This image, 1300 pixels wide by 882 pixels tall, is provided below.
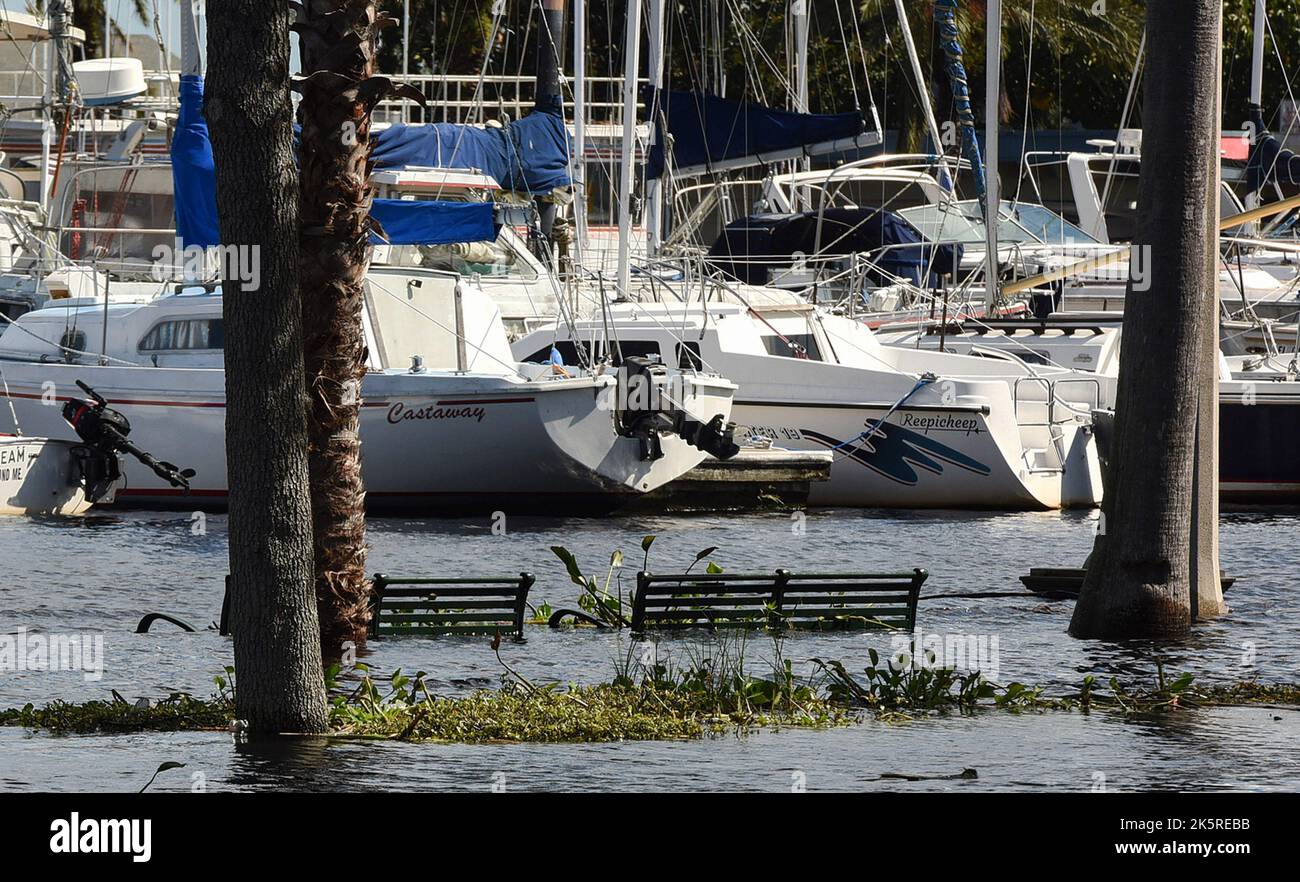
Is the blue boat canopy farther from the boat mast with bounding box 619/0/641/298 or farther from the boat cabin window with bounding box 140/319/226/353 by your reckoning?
the boat cabin window with bounding box 140/319/226/353

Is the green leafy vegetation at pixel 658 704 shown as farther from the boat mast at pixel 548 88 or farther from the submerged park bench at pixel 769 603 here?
the boat mast at pixel 548 88

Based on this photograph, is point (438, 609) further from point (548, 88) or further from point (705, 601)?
point (548, 88)

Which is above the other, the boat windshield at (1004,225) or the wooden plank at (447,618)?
the boat windshield at (1004,225)

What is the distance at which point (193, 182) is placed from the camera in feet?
70.6

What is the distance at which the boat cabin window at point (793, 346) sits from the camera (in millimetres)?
26141

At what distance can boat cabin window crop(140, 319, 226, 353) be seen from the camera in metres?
23.7

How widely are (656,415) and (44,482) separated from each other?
7.61 m

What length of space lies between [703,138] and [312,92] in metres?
17.6

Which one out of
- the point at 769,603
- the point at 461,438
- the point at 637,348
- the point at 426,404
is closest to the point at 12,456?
the point at 426,404

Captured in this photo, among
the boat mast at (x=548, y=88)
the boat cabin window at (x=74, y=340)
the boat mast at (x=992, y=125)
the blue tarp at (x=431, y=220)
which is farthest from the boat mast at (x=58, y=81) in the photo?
the boat mast at (x=992, y=125)

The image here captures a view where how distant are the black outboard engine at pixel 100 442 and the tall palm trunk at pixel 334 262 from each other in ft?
36.9
